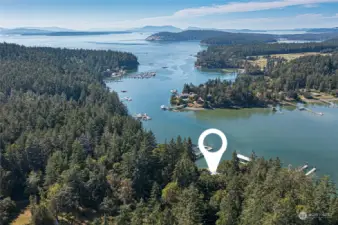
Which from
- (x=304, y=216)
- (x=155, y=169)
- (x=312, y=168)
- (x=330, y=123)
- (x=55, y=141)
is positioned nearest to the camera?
(x=304, y=216)

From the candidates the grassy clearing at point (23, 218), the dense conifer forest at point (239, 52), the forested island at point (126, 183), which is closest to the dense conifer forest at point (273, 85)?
the dense conifer forest at point (239, 52)

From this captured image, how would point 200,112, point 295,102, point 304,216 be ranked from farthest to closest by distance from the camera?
point 295,102
point 200,112
point 304,216

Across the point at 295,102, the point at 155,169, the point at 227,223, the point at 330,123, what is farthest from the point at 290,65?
the point at 227,223

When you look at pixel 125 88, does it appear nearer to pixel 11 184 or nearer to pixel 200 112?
pixel 200 112

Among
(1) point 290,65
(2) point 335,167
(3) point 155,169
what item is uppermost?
(1) point 290,65

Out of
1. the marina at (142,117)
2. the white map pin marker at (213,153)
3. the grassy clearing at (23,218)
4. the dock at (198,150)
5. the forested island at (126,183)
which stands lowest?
the grassy clearing at (23,218)

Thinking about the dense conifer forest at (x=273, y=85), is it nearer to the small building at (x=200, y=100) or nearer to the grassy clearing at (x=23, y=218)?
the small building at (x=200, y=100)

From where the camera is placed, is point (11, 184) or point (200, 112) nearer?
point (11, 184)

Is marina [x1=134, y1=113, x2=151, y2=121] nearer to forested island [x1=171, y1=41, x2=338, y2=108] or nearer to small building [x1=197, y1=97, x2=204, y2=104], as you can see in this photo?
forested island [x1=171, y1=41, x2=338, y2=108]
